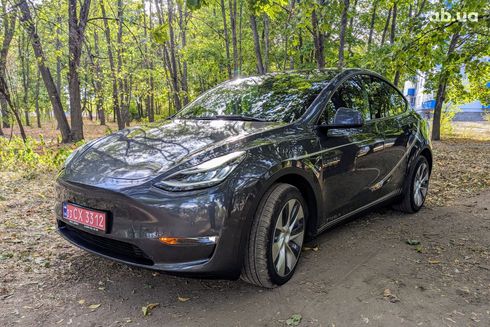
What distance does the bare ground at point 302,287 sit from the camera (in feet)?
7.58

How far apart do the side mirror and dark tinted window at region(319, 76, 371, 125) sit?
0.41 feet

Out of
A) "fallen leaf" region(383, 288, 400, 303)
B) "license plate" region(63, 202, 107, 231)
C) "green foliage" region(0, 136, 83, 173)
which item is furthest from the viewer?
"green foliage" region(0, 136, 83, 173)

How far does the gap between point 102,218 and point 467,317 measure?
2389 mm

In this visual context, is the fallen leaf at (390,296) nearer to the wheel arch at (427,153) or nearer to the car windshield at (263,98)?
the car windshield at (263,98)

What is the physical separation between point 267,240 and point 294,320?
0.52 m

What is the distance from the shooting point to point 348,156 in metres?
3.16

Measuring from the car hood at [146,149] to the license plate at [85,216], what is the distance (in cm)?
18

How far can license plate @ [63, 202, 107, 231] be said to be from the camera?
2.27 meters

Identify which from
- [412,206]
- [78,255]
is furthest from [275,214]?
[412,206]

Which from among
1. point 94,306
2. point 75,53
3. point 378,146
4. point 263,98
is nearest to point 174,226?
point 94,306

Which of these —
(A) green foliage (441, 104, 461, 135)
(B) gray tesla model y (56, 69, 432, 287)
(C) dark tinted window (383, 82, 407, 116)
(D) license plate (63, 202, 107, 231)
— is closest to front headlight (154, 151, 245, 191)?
(B) gray tesla model y (56, 69, 432, 287)

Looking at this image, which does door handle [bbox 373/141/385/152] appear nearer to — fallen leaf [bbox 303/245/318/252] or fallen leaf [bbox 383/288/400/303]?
fallen leaf [bbox 303/245/318/252]

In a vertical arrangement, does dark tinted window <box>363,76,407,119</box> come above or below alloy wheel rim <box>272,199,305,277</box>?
above

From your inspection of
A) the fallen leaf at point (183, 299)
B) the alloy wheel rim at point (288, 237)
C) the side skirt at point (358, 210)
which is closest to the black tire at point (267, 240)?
the alloy wheel rim at point (288, 237)
